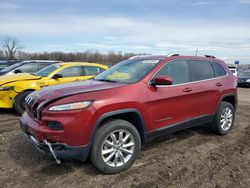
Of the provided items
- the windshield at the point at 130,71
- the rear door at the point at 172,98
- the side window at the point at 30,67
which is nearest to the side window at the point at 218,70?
the rear door at the point at 172,98

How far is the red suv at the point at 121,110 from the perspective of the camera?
10.8ft

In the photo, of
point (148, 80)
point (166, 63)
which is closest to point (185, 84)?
point (166, 63)

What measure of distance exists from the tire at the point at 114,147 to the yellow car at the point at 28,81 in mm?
4330

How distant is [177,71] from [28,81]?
4.55 metres

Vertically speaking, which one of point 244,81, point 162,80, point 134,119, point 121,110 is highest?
point 162,80

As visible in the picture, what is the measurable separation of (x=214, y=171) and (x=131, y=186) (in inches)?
53.1

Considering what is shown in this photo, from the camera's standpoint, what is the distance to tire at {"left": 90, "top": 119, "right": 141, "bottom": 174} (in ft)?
11.2

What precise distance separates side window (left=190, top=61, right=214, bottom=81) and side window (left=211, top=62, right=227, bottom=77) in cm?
13

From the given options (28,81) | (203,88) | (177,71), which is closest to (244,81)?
(203,88)

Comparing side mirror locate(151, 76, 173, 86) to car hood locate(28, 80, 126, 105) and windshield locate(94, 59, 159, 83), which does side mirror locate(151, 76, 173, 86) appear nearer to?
windshield locate(94, 59, 159, 83)

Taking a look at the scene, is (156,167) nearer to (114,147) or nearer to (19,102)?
(114,147)

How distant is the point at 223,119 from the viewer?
5.46 meters

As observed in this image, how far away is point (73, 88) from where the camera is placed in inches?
148

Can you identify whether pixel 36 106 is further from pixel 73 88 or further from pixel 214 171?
pixel 214 171
